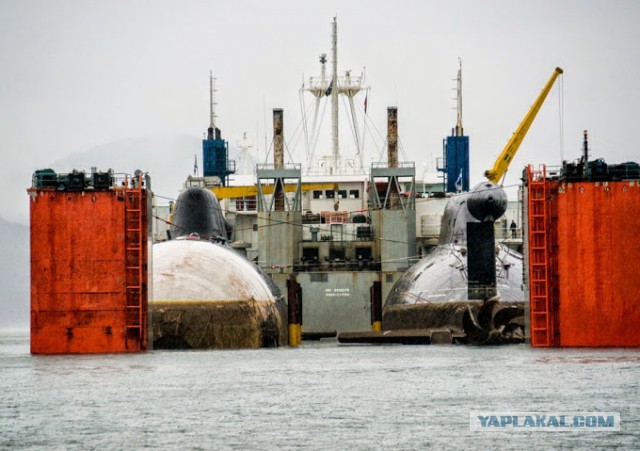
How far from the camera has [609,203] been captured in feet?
187

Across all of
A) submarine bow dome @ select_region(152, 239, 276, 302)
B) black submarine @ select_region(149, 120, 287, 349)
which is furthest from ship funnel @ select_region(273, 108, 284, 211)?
submarine bow dome @ select_region(152, 239, 276, 302)

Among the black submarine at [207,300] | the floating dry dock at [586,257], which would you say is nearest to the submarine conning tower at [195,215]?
the black submarine at [207,300]

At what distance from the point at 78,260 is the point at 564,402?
20919mm

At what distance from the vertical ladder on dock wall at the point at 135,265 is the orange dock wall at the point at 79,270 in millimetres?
71

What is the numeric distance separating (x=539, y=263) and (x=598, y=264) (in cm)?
224

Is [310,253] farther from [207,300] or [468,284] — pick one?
[207,300]

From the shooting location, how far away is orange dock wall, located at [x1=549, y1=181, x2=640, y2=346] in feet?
186

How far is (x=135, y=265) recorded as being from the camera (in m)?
57.6

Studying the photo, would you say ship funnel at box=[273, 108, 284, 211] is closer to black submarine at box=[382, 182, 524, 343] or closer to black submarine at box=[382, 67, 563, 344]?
black submarine at box=[382, 67, 563, 344]

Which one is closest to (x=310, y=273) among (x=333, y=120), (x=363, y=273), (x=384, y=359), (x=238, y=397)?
(x=363, y=273)

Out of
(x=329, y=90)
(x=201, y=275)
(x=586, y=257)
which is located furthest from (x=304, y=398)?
(x=329, y=90)

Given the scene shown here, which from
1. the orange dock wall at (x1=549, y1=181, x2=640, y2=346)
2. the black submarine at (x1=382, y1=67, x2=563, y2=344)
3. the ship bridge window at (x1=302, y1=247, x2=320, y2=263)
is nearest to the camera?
the orange dock wall at (x1=549, y1=181, x2=640, y2=346)

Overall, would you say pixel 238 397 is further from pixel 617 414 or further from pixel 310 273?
pixel 310 273

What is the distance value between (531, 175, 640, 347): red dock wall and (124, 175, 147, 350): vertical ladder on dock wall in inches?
574
